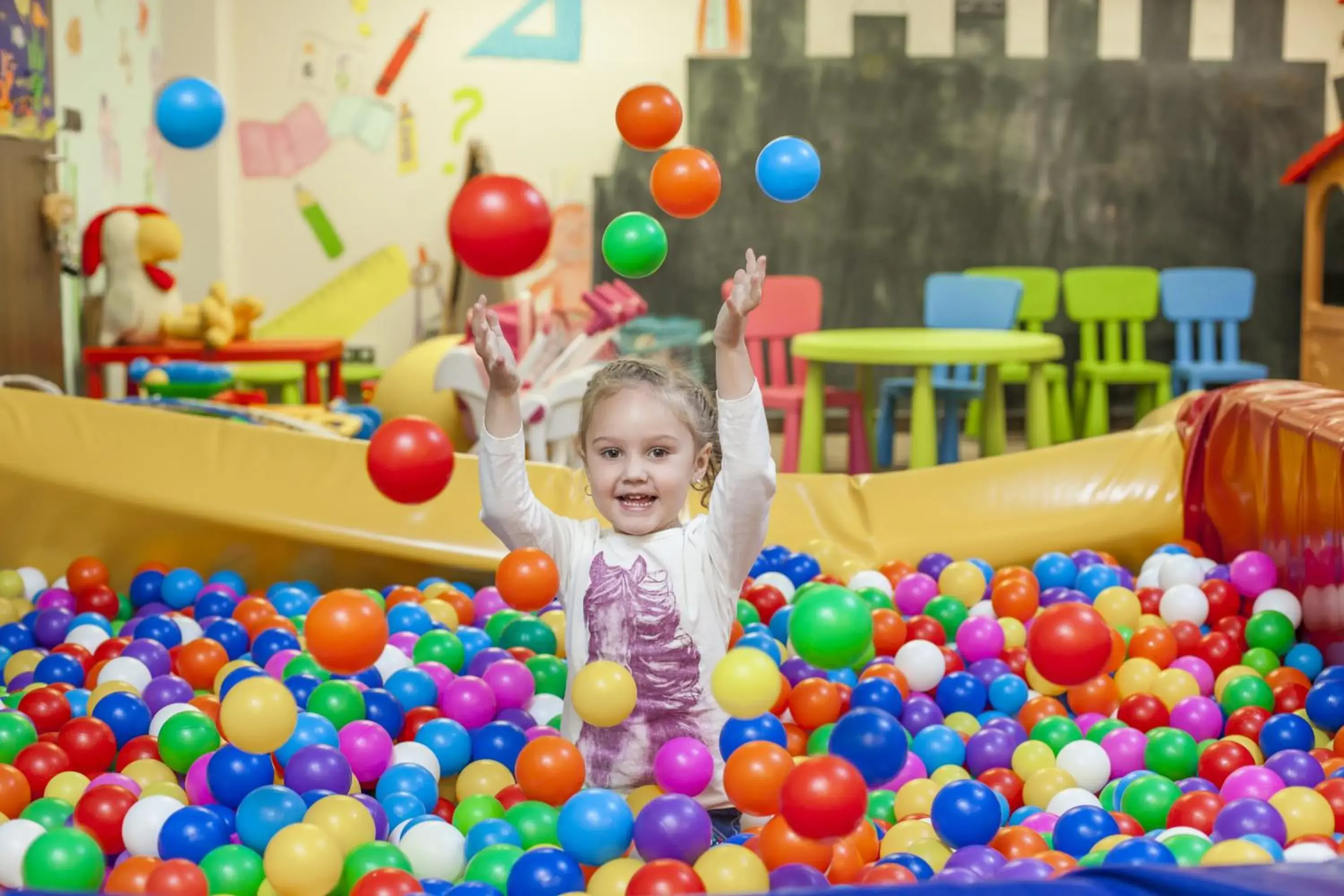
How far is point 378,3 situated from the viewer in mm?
5121

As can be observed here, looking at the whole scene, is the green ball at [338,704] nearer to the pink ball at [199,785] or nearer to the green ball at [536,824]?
the pink ball at [199,785]

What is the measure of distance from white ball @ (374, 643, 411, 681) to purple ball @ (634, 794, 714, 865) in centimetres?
68

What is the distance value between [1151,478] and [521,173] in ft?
10.7

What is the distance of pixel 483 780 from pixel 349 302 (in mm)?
3914

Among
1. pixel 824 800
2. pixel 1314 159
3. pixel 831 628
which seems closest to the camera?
pixel 824 800

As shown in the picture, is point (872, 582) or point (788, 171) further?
point (872, 582)

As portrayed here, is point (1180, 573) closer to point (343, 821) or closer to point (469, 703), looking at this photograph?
point (469, 703)

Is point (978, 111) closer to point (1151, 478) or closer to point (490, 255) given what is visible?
point (1151, 478)

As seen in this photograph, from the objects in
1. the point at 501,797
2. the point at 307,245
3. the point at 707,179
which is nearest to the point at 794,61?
the point at 307,245

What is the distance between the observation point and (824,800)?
1096 mm

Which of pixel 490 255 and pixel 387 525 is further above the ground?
pixel 490 255

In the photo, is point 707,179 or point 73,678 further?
point 73,678

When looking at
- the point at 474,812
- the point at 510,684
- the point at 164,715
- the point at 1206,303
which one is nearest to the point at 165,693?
the point at 164,715

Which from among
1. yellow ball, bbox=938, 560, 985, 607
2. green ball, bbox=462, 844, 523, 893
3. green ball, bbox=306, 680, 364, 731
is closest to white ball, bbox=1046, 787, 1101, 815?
green ball, bbox=462, 844, 523, 893
